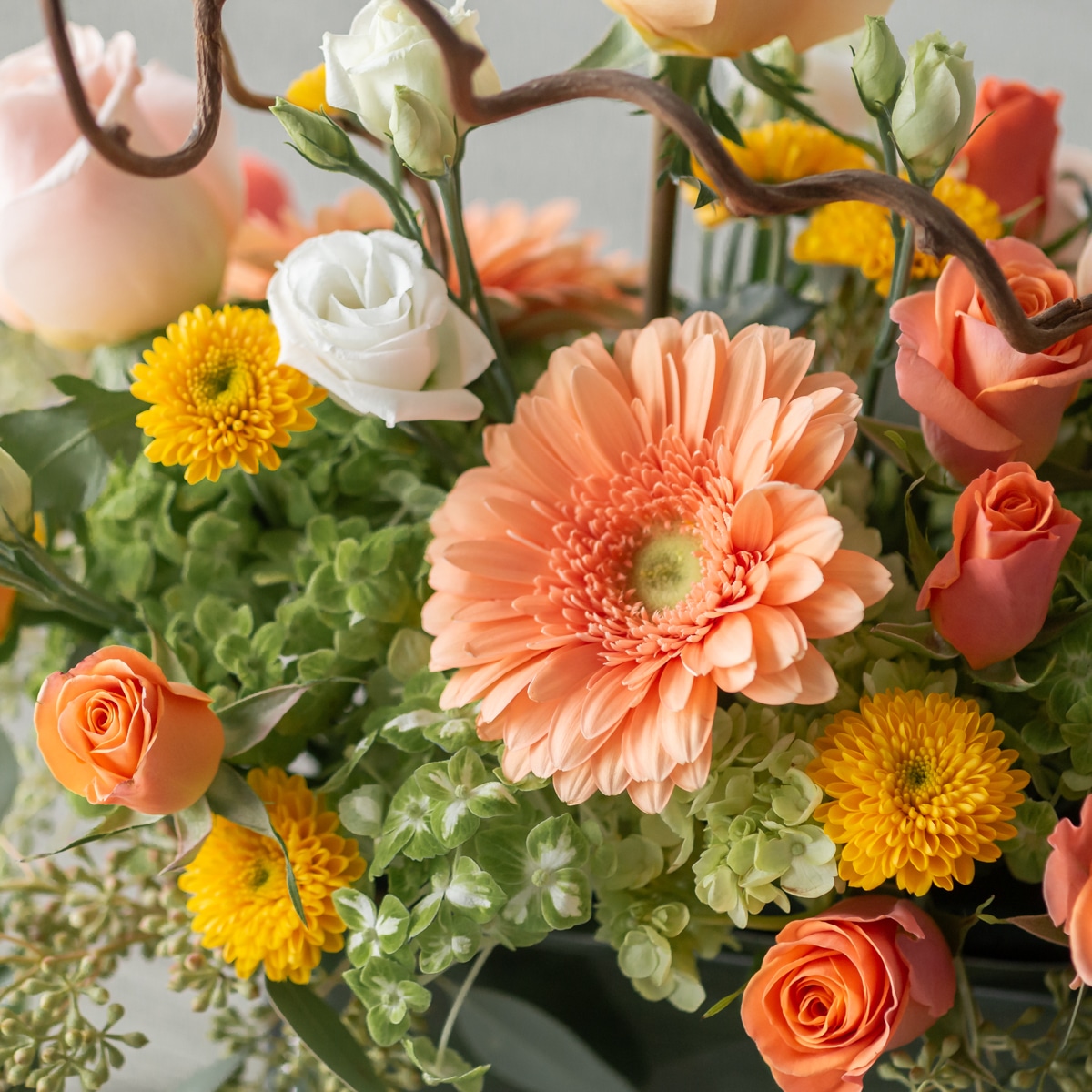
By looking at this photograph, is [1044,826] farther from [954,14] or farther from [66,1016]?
[954,14]

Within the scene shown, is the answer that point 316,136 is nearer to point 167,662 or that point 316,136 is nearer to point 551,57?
point 167,662

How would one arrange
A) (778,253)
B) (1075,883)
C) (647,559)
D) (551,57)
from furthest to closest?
(551,57), (778,253), (647,559), (1075,883)

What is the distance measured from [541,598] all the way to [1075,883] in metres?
0.15

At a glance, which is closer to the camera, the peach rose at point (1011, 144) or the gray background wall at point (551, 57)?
the peach rose at point (1011, 144)

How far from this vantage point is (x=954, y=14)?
30.5 inches

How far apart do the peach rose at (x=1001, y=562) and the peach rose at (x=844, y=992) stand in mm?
78

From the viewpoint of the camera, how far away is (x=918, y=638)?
0.29 metres

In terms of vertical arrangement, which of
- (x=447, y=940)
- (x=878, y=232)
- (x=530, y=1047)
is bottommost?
(x=530, y=1047)

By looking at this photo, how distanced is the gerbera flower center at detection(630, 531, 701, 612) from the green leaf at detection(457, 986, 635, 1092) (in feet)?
0.50

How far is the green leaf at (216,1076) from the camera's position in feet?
1.18

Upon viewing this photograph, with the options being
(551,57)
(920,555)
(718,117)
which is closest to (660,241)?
(718,117)

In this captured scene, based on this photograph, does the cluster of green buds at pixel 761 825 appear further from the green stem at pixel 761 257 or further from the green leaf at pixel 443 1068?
the green stem at pixel 761 257

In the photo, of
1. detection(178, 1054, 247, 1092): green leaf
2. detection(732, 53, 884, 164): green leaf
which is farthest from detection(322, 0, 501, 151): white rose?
detection(178, 1054, 247, 1092): green leaf

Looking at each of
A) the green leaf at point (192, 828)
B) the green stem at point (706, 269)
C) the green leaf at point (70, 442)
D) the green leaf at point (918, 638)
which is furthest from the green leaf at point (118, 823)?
the green stem at point (706, 269)
